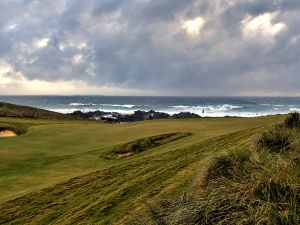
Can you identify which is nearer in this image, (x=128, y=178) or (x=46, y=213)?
(x=46, y=213)

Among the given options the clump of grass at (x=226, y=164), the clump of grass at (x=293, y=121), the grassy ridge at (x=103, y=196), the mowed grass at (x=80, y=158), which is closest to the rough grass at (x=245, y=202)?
the clump of grass at (x=226, y=164)

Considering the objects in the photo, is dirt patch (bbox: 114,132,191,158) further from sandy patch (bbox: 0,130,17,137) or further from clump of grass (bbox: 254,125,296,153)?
sandy patch (bbox: 0,130,17,137)

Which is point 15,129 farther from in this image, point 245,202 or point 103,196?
point 245,202

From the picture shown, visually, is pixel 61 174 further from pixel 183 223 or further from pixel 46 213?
pixel 183 223

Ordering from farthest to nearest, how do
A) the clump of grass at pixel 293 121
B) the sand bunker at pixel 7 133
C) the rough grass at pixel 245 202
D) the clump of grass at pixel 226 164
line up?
the sand bunker at pixel 7 133 < the clump of grass at pixel 293 121 < the clump of grass at pixel 226 164 < the rough grass at pixel 245 202

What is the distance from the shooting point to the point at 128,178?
1080 centimetres

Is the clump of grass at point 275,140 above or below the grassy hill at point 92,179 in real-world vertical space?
above

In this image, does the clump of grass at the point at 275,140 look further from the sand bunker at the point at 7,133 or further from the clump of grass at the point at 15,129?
the clump of grass at the point at 15,129

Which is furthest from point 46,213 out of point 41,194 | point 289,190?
point 289,190

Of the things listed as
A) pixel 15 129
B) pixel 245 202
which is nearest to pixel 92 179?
pixel 245 202

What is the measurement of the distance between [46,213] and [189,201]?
17.4ft

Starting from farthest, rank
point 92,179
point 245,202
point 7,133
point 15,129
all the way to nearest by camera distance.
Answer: point 15,129 < point 7,133 < point 92,179 < point 245,202

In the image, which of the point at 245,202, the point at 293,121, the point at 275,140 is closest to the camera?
the point at 245,202

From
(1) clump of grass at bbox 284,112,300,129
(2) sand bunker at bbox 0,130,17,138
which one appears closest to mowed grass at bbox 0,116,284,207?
(1) clump of grass at bbox 284,112,300,129
